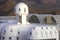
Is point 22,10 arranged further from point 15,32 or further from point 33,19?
point 33,19

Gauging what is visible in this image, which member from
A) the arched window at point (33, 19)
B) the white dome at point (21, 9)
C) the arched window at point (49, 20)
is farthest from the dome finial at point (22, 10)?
the arched window at point (49, 20)

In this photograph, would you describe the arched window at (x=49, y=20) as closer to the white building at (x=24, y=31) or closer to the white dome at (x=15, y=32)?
the white building at (x=24, y=31)

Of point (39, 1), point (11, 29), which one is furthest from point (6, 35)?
point (39, 1)

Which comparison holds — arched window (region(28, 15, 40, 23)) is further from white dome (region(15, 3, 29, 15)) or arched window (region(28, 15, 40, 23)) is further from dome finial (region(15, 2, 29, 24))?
white dome (region(15, 3, 29, 15))

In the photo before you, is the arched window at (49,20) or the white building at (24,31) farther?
the arched window at (49,20)

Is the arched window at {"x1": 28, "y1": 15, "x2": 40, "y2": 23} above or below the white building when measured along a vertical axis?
above

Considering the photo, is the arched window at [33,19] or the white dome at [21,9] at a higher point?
the white dome at [21,9]

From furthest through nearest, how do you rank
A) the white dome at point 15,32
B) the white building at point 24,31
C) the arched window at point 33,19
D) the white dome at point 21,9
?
the arched window at point 33,19
the white dome at point 21,9
the white dome at point 15,32
the white building at point 24,31

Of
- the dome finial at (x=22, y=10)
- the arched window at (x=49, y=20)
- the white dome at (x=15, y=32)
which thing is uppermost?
the dome finial at (x=22, y=10)

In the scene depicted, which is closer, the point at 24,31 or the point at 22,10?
the point at 24,31

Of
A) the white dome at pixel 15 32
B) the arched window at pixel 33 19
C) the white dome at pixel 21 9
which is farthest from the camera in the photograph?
the arched window at pixel 33 19

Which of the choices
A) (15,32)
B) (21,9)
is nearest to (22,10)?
(21,9)

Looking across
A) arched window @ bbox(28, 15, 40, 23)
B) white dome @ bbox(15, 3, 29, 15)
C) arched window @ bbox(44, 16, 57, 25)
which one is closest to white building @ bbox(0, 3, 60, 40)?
white dome @ bbox(15, 3, 29, 15)

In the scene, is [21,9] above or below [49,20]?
above
